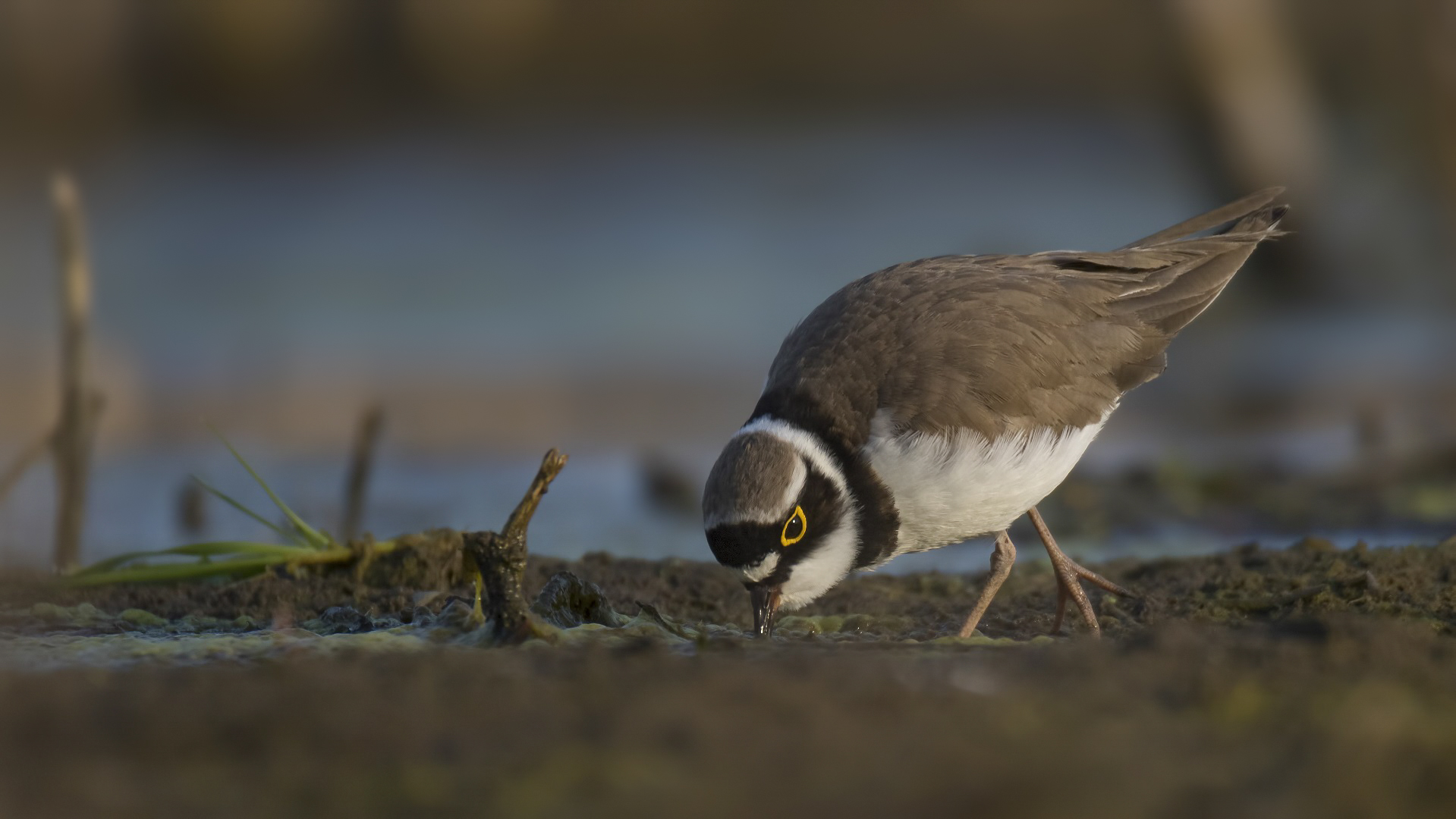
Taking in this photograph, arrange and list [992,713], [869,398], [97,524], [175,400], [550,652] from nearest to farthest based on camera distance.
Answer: [992,713], [550,652], [869,398], [97,524], [175,400]

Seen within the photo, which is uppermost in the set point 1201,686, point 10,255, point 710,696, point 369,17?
point 369,17

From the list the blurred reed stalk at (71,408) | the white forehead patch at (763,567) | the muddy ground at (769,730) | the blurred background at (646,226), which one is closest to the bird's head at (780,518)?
the white forehead patch at (763,567)

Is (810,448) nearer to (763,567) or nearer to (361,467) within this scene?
(763,567)

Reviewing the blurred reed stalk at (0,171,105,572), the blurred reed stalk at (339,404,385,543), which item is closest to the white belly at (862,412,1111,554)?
the blurred reed stalk at (339,404,385,543)

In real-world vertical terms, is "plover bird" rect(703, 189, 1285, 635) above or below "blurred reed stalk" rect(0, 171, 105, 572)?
below

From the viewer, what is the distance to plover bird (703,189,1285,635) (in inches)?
233

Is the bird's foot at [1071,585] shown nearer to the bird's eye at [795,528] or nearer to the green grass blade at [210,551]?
the bird's eye at [795,528]

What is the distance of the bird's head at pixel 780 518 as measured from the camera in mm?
5828

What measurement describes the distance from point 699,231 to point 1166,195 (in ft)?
20.7

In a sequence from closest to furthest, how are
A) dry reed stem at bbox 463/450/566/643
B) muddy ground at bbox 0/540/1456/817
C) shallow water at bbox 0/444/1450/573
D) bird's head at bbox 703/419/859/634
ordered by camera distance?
muddy ground at bbox 0/540/1456/817 → dry reed stem at bbox 463/450/566/643 → bird's head at bbox 703/419/859/634 → shallow water at bbox 0/444/1450/573

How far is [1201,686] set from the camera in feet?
12.2

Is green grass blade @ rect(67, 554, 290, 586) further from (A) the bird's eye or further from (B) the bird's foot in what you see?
(B) the bird's foot

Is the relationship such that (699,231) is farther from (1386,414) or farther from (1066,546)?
(1066,546)

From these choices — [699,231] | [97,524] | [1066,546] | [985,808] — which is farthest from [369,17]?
[985,808]
